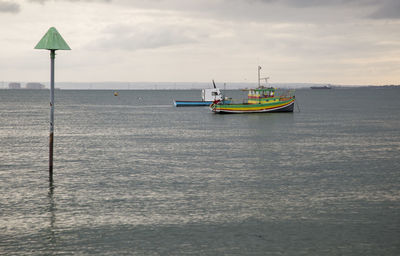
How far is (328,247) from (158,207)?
7.61m

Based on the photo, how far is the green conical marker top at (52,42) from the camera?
23.8 m

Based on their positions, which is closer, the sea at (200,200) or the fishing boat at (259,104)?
the sea at (200,200)

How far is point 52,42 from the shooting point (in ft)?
78.3

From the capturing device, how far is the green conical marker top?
78.0 ft

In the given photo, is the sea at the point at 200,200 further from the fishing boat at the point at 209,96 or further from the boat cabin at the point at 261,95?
the fishing boat at the point at 209,96

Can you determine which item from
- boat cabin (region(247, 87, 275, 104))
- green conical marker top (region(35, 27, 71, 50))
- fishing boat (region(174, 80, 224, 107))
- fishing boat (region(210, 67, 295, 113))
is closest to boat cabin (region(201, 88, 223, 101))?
fishing boat (region(174, 80, 224, 107))

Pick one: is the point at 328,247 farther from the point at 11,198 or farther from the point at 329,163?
the point at 329,163

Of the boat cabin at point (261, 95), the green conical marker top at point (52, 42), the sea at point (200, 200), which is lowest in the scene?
the sea at point (200, 200)

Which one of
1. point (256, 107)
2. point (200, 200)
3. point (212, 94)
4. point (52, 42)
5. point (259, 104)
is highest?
point (52, 42)

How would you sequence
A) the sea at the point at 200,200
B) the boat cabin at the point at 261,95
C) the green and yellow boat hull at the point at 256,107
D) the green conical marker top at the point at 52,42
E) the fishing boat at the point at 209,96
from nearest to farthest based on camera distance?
1. the sea at the point at 200,200
2. the green conical marker top at the point at 52,42
3. the green and yellow boat hull at the point at 256,107
4. the boat cabin at the point at 261,95
5. the fishing boat at the point at 209,96

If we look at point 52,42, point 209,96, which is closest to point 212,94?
point 209,96

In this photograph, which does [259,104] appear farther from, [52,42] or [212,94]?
[52,42]

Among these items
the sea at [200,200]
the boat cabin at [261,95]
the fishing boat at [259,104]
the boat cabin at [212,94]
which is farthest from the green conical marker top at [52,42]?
the boat cabin at [212,94]

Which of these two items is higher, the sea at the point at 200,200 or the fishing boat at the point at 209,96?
the fishing boat at the point at 209,96
